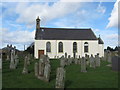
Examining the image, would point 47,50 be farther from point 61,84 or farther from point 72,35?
point 61,84

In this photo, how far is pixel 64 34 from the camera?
152 feet

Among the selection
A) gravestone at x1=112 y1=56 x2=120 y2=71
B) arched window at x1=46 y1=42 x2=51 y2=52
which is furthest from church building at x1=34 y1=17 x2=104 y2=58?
gravestone at x1=112 y1=56 x2=120 y2=71

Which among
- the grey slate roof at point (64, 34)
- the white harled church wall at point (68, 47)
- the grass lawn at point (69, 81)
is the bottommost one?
the grass lawn at point (69, 81)

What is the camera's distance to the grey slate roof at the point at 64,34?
4431 centimetres

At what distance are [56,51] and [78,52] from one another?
17.9ft

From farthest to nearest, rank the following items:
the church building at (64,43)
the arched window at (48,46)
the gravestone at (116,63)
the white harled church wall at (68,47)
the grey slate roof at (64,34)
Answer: the grey slate roof at (64,34)
the arched window at (48,46)
the church building at (64,43)
the white harled church wall at (68,47)
the gravestone at (116,63)

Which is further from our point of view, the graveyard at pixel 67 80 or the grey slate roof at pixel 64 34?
the grey slate roof at pixel 64 34

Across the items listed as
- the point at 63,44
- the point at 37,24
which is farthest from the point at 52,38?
the point at 37,24

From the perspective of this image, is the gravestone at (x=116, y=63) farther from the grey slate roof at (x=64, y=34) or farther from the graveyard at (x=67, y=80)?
the grey slate roof at (x=64, y=34)

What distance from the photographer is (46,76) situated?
971 cm

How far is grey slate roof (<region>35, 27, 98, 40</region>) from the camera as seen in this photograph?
4431cm

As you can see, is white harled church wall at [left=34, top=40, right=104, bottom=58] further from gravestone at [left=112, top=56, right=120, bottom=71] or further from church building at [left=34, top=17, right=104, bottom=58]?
gravestone at [left=112, top=56, right=120, bottom=71]

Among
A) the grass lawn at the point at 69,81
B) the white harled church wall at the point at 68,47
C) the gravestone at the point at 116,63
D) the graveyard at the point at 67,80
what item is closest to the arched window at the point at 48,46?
the white harled church wall at the point at 68,47

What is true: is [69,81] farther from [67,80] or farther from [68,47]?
[68,47]
